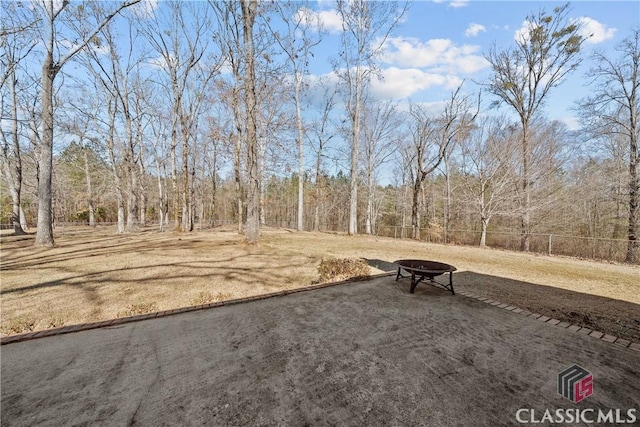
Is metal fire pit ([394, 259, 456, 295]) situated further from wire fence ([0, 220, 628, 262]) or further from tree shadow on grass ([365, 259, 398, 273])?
wire fence ([0, 220, 628, 262])

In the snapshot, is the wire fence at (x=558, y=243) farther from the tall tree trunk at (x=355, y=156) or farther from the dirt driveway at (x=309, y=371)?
the dirt driveway at (x=309, y=371)

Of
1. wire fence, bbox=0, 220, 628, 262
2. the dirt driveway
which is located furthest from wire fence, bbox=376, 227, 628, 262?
the dirt driveway

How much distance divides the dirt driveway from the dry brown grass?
1071 millimetres

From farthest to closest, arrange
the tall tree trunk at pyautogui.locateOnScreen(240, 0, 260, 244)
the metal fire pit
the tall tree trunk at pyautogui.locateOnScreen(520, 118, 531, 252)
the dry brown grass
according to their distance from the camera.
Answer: the tall tree trunk at pyautogui.locateOnScreen(520, 118, 531, 252), the tall tree trunk at pyautogui.locateOnScreen(240, 0, 260, 244), the metal fire pit, the dry brown grass

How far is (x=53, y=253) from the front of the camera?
7.66 meters

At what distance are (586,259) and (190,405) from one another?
13.5m

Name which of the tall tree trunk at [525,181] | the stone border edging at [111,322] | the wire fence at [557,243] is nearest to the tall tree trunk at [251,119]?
the stone border edging at [111,322]

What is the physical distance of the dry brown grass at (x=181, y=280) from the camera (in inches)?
150

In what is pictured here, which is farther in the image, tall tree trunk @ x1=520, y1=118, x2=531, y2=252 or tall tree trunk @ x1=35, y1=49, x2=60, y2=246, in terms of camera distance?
tall tree trunk @ x1=520, y1=118, x2=531, y2=252

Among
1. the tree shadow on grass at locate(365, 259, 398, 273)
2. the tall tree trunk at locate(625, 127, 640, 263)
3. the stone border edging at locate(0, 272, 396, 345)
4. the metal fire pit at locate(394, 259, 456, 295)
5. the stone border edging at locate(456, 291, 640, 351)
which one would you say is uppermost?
the tall tree trunk at locate(625, 127, 640, 263)

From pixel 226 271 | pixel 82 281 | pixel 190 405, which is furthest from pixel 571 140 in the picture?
pixel 82 281

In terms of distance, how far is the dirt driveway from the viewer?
A: 1.78m

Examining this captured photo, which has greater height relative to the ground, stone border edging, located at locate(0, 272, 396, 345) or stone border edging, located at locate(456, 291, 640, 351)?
stone border edging, located at locate(0, 272, 396, 345)

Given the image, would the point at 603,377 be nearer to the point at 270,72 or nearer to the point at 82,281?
the point at 82,281
